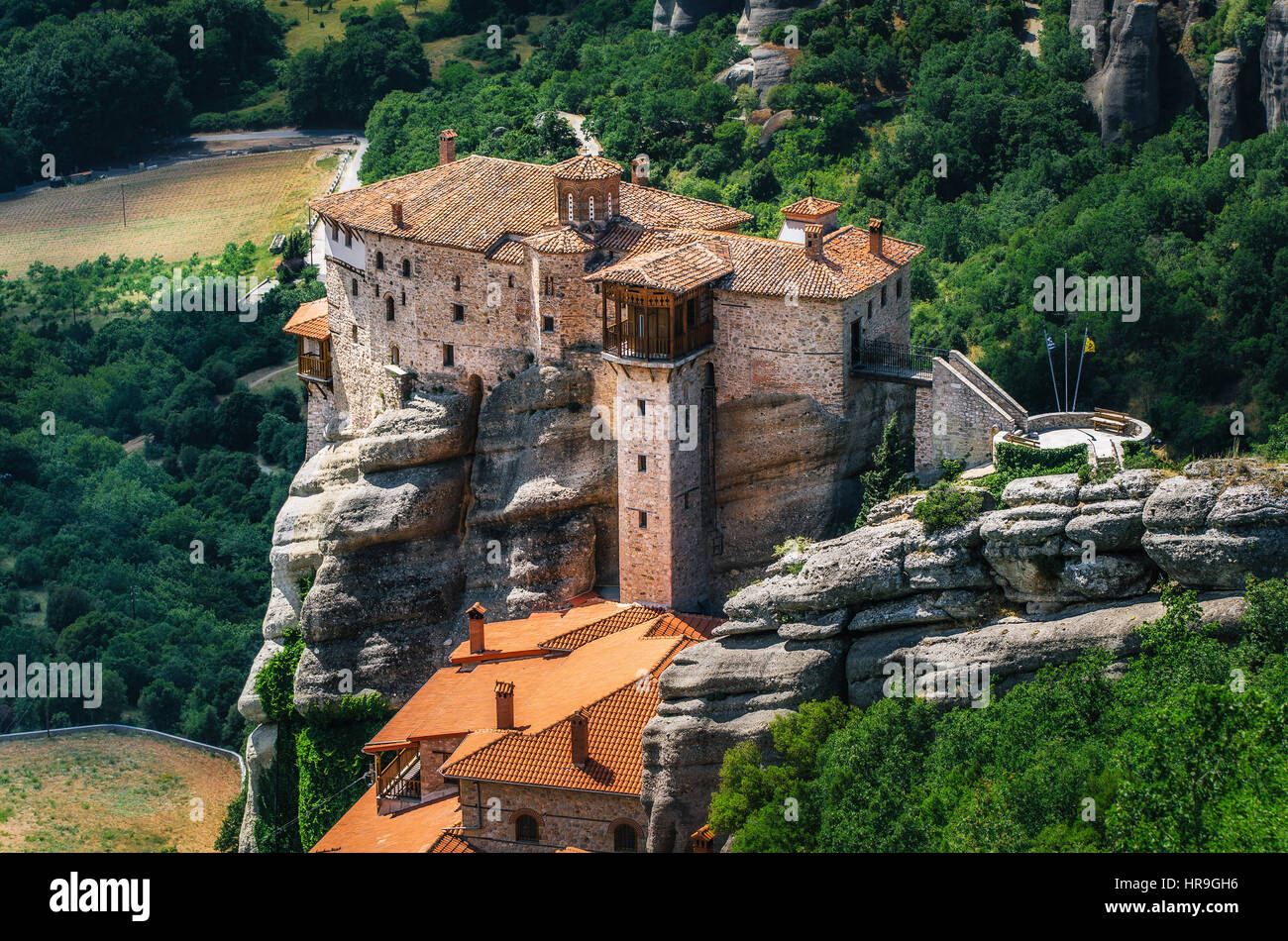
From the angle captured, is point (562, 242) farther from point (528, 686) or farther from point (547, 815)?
point (547, 815)

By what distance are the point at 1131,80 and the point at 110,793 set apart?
4678 centimetres

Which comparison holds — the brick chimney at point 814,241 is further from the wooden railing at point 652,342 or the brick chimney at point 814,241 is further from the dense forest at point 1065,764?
the dense forest at point 1065,764

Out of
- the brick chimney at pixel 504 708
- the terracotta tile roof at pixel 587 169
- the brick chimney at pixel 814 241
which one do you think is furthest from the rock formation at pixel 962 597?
the terracotta tile roof at pixel 587 169

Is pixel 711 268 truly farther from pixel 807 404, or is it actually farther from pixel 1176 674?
pixel 1176 674

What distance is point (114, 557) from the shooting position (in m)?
91.6

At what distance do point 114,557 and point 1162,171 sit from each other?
1988 inches

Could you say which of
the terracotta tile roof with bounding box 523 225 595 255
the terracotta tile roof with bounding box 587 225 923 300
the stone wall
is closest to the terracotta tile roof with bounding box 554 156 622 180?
the terracotta tile roof with bounding box 523 225 595 255

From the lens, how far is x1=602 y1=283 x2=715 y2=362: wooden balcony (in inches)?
1884

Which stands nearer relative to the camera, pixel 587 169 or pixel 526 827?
pixel 526 827

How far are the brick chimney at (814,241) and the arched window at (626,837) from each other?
15.4 meters

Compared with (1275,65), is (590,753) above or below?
below

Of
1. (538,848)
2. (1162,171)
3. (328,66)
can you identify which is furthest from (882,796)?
(328,66)

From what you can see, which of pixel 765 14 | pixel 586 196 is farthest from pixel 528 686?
pixel 765 14

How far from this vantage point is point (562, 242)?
50719 mm
